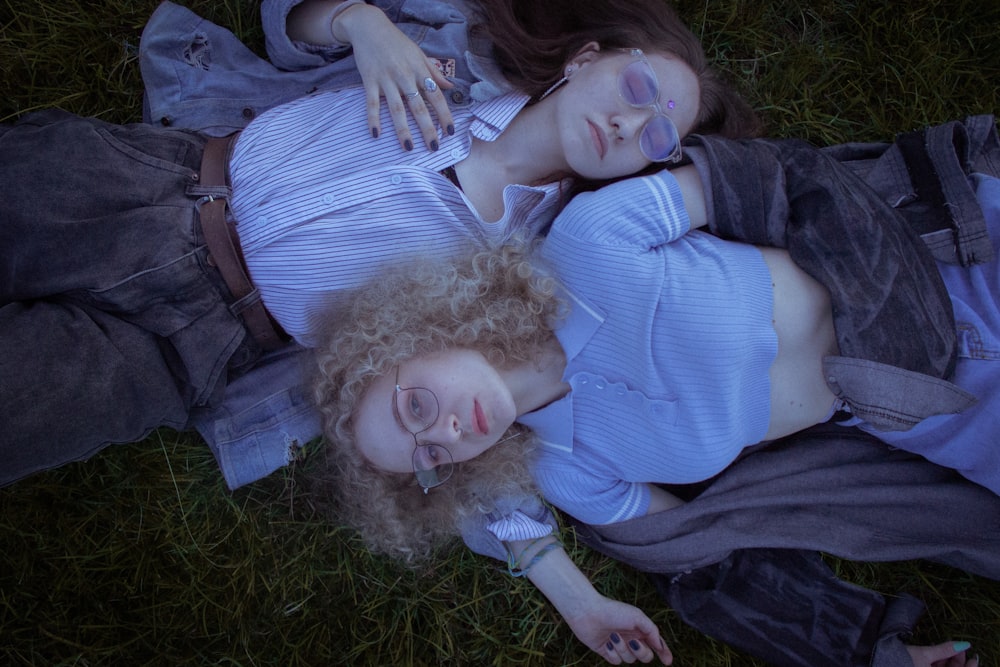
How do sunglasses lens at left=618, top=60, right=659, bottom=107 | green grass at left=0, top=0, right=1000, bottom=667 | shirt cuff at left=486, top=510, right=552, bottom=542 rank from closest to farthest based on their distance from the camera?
1. sunglasses lens at left=618, top=60, right=659, bottom=107
2. shirt cuff at left=486, top=510, right=552, bottom=542
3. green grass at left=0, top=0, right=1000, bottom=667

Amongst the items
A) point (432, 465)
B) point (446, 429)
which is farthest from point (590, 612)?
point (446, 429)

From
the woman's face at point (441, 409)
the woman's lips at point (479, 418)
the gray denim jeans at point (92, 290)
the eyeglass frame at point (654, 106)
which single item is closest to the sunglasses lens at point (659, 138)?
the eyeglass frame at point (654, 106)

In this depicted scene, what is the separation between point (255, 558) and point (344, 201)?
4.64ft

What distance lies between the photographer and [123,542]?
2445mm

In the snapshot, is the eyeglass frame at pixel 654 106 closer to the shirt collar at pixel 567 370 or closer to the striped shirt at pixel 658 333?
the striped shirt at pixel 658 333

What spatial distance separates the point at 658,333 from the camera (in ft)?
6.57

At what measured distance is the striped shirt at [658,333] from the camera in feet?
6.48

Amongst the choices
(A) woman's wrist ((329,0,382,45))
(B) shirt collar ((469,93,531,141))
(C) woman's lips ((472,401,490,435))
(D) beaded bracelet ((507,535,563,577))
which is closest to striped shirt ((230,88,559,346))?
(B) shirt collar ((469,93,531,141))

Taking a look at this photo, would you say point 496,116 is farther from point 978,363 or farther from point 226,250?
point 978,363

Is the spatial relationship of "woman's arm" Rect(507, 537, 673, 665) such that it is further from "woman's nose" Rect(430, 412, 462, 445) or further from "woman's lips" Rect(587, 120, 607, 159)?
"woman's lips" Rect(587, 120, 607, 159)

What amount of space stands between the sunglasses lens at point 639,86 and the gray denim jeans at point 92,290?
1.43 meters

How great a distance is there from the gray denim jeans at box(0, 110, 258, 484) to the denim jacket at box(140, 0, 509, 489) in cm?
25

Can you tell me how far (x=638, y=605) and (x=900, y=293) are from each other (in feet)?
4.86

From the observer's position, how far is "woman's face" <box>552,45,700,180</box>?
6.48ft
